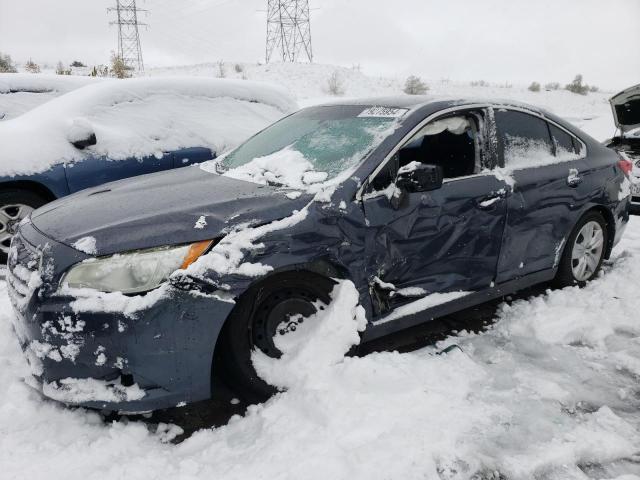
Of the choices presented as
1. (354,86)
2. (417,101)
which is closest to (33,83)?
(417,101)

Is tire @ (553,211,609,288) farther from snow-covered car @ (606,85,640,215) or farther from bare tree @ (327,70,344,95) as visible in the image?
bare tree @ (327,70,344,95)

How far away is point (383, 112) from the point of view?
3283 millimetres

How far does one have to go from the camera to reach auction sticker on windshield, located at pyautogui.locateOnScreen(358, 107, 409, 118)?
320 cm

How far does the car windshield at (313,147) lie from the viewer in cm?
296

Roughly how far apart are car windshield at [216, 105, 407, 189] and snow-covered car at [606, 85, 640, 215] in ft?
14.4

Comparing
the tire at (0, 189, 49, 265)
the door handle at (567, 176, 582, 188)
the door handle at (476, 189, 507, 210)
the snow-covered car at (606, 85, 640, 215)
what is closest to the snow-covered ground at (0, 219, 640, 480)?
the door handle at (476, 189, 507, 210)

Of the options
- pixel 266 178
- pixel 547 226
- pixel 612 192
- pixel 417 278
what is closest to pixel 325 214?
pixel 266 178

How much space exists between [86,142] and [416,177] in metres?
3.37

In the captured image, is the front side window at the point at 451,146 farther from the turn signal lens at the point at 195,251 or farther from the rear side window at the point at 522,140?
the turn signal lens at the point at 195,251

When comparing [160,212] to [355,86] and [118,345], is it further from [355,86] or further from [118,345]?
[355,86]

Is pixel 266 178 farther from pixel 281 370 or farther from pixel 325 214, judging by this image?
pixel 281 370

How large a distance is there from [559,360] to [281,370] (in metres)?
1.75

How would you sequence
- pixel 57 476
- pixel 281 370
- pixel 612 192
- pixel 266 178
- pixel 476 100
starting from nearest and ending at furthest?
pixel 57 476, pixel 281 370, pixel 266 178, pixel 476 100, pixel 612 192

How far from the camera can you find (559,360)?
3.20 m
